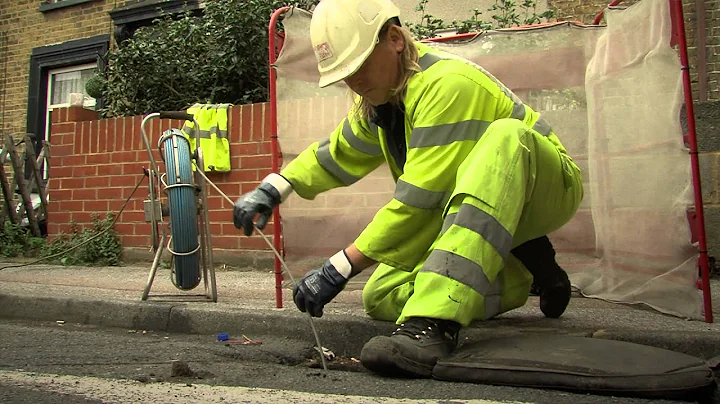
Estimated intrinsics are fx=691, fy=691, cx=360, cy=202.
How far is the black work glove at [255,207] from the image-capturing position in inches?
110

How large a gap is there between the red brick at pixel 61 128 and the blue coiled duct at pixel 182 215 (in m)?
3.40

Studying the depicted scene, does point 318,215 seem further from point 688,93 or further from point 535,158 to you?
point 688,93

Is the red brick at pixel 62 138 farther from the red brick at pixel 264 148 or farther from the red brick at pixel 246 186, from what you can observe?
the red brick at pixel 264 148

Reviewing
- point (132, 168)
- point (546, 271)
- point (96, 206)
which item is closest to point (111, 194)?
point (96, 206)

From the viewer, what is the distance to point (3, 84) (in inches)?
444

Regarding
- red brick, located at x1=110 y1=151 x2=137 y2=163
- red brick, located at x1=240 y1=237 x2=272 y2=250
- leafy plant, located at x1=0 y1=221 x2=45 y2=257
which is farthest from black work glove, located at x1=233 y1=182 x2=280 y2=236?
leafy plant, located at x1=0 y1=221 x2=45 y2=257

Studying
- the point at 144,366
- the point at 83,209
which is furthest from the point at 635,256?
the point at 83,209

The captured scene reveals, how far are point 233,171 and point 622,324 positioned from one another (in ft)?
11.7

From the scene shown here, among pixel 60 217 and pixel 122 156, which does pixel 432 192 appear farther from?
pixel 60 217

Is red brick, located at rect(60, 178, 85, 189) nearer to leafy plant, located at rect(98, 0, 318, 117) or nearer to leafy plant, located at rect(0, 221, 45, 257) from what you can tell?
leafy plant, located at rect(0, 221, 45, 257)

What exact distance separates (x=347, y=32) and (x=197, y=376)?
4.28 ft

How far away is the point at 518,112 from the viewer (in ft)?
8.69

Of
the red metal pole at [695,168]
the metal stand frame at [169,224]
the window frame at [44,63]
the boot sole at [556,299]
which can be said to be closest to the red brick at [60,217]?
the metal stand frame at [169,224]

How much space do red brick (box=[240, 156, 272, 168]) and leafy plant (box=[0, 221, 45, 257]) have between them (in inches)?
106
